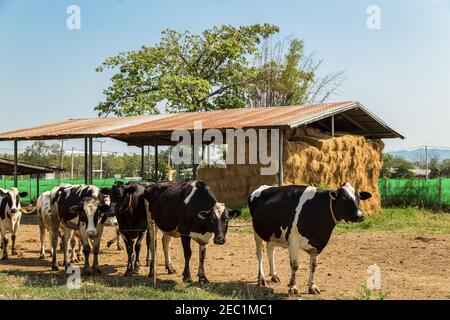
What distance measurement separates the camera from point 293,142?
1864cm

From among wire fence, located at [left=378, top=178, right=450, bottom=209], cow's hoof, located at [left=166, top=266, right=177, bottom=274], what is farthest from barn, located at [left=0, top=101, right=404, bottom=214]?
cow's hoof, located at [left=166, top=266, right=177, bottom=274]

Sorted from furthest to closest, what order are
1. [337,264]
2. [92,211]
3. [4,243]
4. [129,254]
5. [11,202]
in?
1. [11,202]
2. [4,243]
3. [337,264]
4. [129,254]
5. [92,211]

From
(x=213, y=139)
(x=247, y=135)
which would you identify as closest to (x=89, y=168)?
(x=213, y=139)

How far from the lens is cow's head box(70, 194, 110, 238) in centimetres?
999

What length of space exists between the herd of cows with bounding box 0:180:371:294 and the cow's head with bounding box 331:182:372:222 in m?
0.02

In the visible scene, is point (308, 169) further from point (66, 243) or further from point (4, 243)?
point (4, 243)

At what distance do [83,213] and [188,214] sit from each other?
1.97 m

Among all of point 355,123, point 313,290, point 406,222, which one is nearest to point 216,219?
point 313,290

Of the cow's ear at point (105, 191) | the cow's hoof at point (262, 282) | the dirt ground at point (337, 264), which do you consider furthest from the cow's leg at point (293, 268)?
the cow's ear at point (105, 191)

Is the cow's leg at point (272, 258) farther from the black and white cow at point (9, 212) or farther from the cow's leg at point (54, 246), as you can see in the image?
the black and white cow at point (9, 212)

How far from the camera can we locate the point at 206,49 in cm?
3750

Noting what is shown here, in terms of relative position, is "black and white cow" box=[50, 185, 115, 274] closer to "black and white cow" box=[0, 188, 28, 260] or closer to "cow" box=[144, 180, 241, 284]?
"cow" box=[144, 180, 241, 284]
